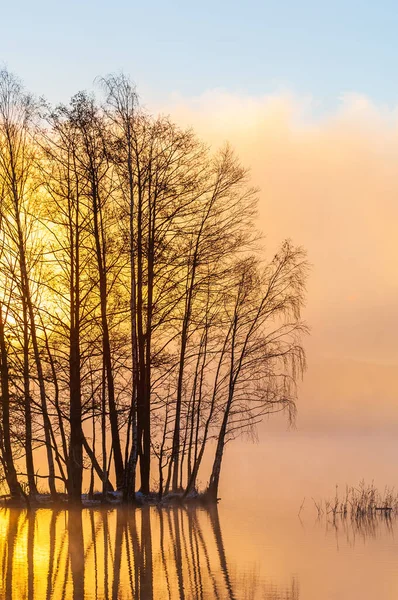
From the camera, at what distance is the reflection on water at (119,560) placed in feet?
43.3

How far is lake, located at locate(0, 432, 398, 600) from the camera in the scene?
44.1ft

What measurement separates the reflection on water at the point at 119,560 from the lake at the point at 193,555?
0.02 meters

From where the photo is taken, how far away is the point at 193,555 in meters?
17.4

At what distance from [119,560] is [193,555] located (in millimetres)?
1742

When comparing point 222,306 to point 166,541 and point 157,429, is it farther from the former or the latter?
point 166,541

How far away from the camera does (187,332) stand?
29.0m

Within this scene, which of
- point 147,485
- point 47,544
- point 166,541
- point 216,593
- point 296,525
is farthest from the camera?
point 147,485

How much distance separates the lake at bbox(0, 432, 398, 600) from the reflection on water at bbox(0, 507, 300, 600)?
0.06ft

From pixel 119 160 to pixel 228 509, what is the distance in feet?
38.3

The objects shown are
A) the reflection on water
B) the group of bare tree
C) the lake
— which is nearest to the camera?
the reflection on water

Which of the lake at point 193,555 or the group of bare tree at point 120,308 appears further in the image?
the group of bare tree at point 120,308

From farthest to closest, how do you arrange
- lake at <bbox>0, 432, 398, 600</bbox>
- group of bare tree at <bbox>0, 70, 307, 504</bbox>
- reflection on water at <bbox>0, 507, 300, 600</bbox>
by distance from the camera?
group of bare tree at <bbox>0, 70, 307, 504</bbox>, lake at <bbox>0, 432, 398, 600</bbox>, reflection on water at <bbox>0, 507, 300, 600</bbox>

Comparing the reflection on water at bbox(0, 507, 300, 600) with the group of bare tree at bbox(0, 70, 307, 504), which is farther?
the group of bare tree at bbox(0, 70, 307, 504)

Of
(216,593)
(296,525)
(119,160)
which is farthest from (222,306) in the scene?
(216,593)
